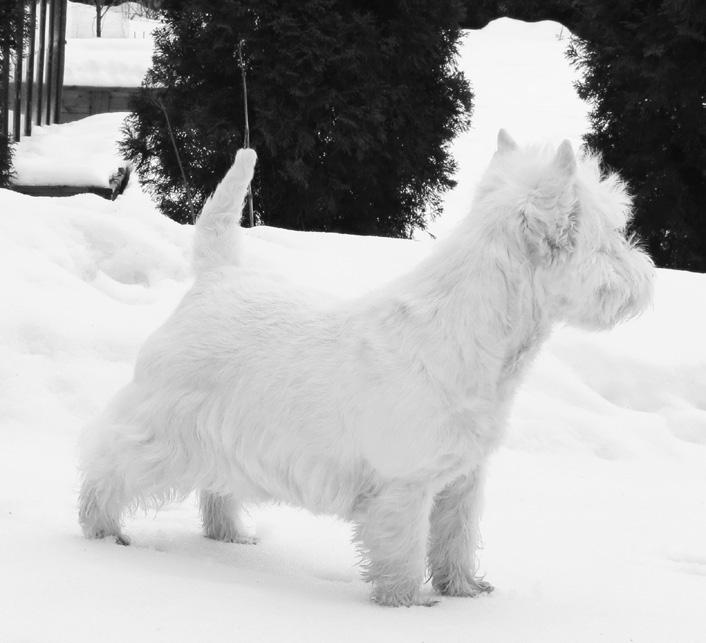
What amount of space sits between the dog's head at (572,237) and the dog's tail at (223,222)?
84 centimetres

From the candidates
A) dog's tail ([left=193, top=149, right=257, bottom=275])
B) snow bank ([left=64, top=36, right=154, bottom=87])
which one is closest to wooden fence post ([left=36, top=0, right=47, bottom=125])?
snow bank ([left=64, top=36, right=154, bottom=87])

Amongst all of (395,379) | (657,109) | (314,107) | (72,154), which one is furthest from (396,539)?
(72,154)

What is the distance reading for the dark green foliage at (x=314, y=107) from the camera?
7574 millimetres

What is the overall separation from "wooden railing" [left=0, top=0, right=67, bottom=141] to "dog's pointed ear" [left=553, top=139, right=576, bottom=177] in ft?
21.6

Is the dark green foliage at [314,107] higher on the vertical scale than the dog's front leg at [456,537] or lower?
higher

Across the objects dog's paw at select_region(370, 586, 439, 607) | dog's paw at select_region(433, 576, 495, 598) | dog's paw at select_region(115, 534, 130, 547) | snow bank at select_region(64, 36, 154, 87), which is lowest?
dog's paw at select_region(115, 534, 130, 547)

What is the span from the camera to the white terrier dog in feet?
9.93

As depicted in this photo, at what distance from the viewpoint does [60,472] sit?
13.6ft

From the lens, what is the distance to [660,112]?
8266mm

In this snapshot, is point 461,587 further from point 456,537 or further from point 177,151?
point 177,151

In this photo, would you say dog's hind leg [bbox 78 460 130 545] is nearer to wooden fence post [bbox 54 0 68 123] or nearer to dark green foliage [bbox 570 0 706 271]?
dark green foliage [bbox 570 0 706 271]

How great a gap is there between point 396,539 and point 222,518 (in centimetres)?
82

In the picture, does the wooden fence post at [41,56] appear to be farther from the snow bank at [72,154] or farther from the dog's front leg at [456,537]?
the dog's front leg at [456,537]

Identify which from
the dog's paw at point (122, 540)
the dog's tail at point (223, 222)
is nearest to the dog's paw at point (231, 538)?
the dog's paw at point (122, 540)
